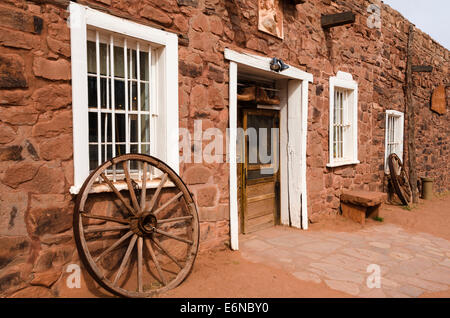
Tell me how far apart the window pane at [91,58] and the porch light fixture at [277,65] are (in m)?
2.40

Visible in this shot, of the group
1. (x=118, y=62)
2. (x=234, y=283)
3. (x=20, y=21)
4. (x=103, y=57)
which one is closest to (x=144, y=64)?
(x=118, y=62)

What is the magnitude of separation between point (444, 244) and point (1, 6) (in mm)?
5862

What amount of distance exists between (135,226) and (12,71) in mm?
1537

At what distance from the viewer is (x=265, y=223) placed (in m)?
5.15

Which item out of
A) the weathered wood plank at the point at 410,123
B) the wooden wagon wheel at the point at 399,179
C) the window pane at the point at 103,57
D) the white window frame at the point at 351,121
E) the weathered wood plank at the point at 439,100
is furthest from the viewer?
the weathered wood plank at the point at 439,100

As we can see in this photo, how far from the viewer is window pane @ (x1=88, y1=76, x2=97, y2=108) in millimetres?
2900

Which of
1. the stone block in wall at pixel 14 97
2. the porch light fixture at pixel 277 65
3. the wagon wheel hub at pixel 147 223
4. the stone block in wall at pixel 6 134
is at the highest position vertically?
the porch light fixture at pixel 277 65

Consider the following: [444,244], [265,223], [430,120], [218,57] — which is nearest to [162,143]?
[218,57]

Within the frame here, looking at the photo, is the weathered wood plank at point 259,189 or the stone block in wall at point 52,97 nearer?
the stone block in wall at point 52,97

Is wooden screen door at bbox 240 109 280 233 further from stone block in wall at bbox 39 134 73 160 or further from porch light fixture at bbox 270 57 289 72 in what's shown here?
stone block in wall at bbox 39 134 73 160

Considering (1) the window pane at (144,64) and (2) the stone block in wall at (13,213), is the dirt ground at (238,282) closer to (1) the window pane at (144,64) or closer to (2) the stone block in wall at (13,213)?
(2) the stone block in wall at (13,213)

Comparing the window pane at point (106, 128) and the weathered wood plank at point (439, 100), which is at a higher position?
the weathered wood plank at point (439, 100)

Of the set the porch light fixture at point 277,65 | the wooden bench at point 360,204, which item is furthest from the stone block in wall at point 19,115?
the wooden bench at point 360,204

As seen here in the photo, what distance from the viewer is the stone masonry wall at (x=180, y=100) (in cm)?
240
